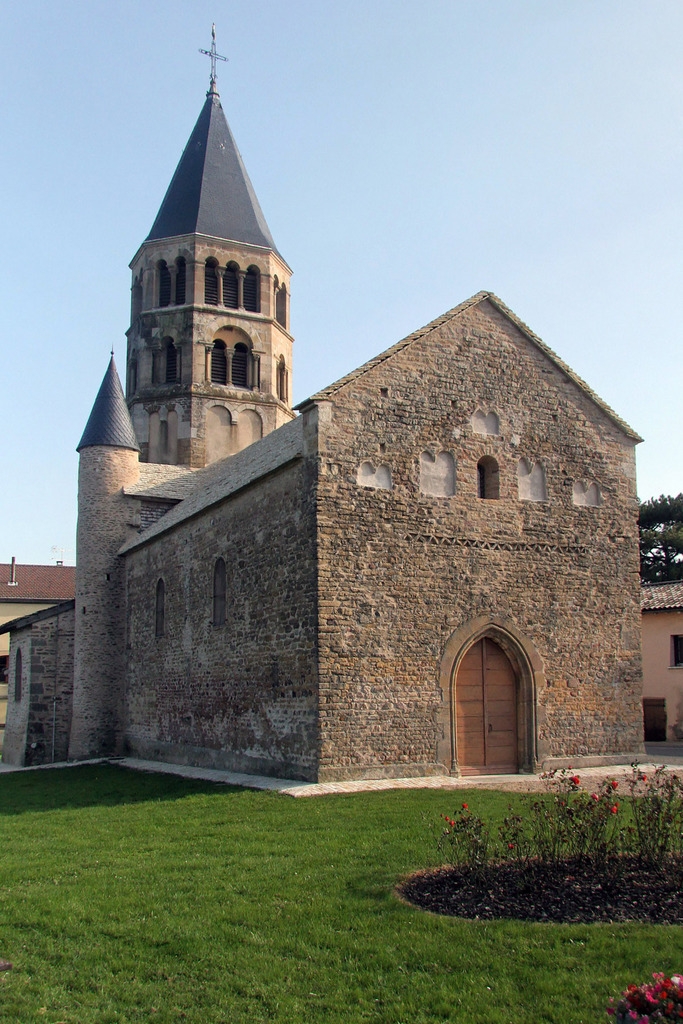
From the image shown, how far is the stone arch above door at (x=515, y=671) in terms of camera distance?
56.3 ft

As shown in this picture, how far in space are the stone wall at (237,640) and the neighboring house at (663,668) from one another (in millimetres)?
14342

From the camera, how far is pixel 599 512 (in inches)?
778

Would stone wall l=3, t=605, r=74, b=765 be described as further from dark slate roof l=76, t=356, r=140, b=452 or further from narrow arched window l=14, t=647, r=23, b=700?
dark slate roof l=76, t=356, r=140, b=452

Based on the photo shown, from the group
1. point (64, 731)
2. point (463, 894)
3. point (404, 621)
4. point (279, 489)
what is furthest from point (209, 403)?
point (463, 894)

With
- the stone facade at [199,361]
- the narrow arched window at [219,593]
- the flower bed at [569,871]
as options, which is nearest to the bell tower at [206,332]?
the stone facade at [199,361]

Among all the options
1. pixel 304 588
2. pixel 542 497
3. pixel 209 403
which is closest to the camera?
pixel 304 588

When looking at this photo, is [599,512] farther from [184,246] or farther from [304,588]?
[184,246]

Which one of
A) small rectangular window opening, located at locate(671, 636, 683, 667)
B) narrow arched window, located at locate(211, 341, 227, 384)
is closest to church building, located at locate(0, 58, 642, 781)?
→ narrow arched window, located at locate(211, 341, 227, 384)

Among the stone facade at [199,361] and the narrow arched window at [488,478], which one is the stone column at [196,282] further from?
the narrow arched window at [488,478]

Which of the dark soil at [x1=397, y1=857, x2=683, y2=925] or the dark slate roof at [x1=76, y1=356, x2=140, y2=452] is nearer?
the dark soil at [x1=397, y1=857, x2=683, y2=925]

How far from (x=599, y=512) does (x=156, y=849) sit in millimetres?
12437

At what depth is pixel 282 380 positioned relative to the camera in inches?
1407

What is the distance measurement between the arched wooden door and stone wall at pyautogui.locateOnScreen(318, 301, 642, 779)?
0.44 metres

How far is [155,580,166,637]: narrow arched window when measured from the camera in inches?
952
